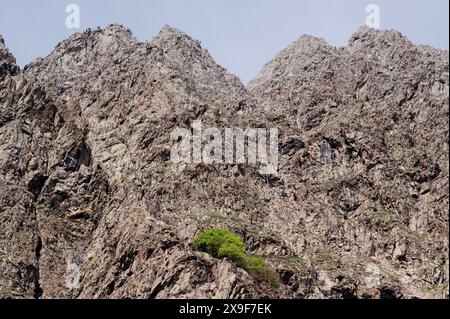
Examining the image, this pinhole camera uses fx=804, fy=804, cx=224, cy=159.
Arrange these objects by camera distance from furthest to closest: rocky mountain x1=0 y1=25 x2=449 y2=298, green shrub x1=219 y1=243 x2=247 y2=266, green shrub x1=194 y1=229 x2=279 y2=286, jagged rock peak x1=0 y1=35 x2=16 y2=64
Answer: jagged rock peak x1=0 y1=35 x2=16 y2=64
rocky mountain x1=0 y1=25 x2=449 y2=298
green shrub x1=219 y1=243 x2=247 y2=266
green shrub x1=194 y1=229 x2=279 y2=286

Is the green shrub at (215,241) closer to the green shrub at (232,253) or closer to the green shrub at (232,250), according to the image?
the green shrub at (232,250)

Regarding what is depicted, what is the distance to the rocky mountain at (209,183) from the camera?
10788 centimetres

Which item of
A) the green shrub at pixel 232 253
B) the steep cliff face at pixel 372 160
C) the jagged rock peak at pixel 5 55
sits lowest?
the green shrub at pixel 232 253

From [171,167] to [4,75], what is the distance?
36702 millimetres

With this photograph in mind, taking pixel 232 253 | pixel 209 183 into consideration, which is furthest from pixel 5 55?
pixel 232 253

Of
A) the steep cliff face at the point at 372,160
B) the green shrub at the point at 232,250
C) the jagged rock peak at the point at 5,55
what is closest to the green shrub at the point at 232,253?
the green shrub at the point at 232,250

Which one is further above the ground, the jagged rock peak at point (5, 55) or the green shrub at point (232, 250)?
the jagged rock peak at point (5, 55)

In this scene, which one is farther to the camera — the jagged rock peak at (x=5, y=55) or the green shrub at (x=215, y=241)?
the jagged rock peak at (x=5, y=55)

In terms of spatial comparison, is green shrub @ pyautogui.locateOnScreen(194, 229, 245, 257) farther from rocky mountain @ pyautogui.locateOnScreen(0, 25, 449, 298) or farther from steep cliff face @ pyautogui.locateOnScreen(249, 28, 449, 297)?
steep cliff face @ pyautogui.locateOnScreen(249, 28, 449, 297)

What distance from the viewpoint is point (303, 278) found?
4306 inches

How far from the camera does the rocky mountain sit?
4247 inches

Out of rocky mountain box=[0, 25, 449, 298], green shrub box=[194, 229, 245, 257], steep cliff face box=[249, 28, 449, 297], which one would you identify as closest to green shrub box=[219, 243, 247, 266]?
green shrub box=[194, 229, 245, 257]

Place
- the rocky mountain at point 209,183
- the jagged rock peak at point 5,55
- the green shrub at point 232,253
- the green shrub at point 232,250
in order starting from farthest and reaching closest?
the jagged rock peak at point 5,55, the rocky mountain at point 209,183, the green shrub at point 232,253, the green shrub at point 232,250

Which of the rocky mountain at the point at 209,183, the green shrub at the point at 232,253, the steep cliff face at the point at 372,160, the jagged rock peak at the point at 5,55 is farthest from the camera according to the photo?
the jagged rock peak at the point at 5,55
